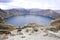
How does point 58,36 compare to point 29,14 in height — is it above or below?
above

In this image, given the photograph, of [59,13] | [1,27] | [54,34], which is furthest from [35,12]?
[54,34]

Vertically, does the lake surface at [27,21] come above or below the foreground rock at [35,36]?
below

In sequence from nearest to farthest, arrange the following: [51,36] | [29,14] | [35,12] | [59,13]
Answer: [51,36] → [59,13] → [35,12] → [29,14]

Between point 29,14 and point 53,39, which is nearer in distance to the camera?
point 53,39

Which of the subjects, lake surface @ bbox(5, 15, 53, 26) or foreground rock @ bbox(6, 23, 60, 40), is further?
lake surface @ bbox(5, 15, 53, 26)

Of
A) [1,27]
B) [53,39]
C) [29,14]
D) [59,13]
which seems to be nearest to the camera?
[53,39]

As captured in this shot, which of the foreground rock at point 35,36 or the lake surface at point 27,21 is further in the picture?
the lake surface at point 27,21

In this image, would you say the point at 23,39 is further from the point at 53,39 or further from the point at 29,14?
the point at 29,14

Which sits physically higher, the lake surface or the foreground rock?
the foreground rock

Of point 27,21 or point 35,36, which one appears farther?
point 27,21

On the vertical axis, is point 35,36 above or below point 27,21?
above
